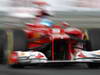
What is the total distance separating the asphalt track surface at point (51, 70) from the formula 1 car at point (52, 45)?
0.65 feet

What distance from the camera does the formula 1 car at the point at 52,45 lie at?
497 inches

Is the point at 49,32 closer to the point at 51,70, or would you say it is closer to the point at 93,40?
the point at 51,70

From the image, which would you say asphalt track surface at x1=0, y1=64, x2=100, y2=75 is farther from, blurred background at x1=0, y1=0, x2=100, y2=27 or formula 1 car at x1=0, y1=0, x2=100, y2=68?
blurred background at x1=0, y1=0, x2=100, y2=27

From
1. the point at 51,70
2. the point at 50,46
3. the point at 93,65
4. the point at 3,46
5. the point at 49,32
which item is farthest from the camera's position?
the point at 3,46

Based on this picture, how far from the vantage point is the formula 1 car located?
12.6 m

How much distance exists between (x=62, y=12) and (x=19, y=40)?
1.87 meters

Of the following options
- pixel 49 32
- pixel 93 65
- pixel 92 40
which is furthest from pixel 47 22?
pixel 93 65

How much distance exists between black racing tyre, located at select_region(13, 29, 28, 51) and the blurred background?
1095mm

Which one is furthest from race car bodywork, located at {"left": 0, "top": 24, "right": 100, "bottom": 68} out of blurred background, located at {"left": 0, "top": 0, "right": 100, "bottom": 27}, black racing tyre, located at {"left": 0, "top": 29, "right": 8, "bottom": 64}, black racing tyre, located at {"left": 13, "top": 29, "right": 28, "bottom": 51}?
blurred background, located at {"left": 0, "top": 0, "right": 100, "bottom": 27}

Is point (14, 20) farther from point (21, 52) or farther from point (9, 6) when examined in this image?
point (21, 52)

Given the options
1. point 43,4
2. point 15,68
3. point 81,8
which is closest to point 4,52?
point 15,68

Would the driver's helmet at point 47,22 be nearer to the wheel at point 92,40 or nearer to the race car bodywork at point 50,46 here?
the race car bodywork at point 50,46

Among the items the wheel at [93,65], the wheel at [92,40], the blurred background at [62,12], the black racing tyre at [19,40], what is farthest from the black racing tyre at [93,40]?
the black racing tyre at [19,40]

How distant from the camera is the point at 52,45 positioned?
41.7 ft
